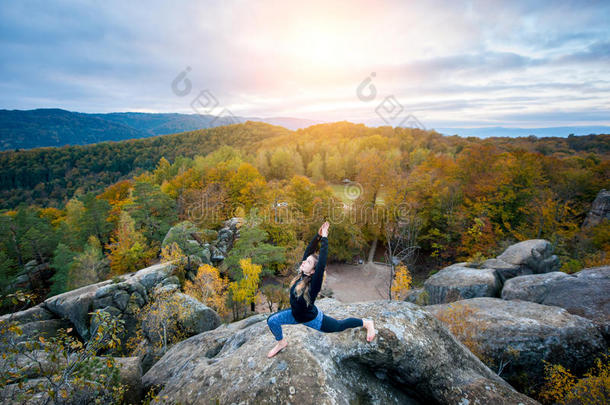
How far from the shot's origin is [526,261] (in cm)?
1834

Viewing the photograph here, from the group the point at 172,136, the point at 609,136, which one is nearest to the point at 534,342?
the point at 609,136

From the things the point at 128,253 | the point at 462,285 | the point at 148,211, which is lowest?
the point at 128,253

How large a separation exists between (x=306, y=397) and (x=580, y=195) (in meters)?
46.7

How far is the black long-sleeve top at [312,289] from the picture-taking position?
177 inches

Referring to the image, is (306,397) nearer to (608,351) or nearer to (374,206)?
(608,351)

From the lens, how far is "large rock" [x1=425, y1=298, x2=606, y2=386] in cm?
821

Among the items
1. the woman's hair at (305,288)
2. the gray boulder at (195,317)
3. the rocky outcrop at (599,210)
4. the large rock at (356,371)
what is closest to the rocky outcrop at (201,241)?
the gray boulder at (195,317)

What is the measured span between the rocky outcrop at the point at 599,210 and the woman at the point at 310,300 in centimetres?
4067

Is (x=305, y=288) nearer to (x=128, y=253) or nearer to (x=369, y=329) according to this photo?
(x=369, y=329)

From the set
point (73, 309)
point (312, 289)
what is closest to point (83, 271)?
point (73, 309)

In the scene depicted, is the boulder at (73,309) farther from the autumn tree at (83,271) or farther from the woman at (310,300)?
the woman at (310,300)

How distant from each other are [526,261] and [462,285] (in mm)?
6836

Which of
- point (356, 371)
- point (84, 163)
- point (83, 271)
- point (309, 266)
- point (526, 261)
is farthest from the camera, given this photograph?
point (84, 163)

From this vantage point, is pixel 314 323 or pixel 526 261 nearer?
pixel 314 323
